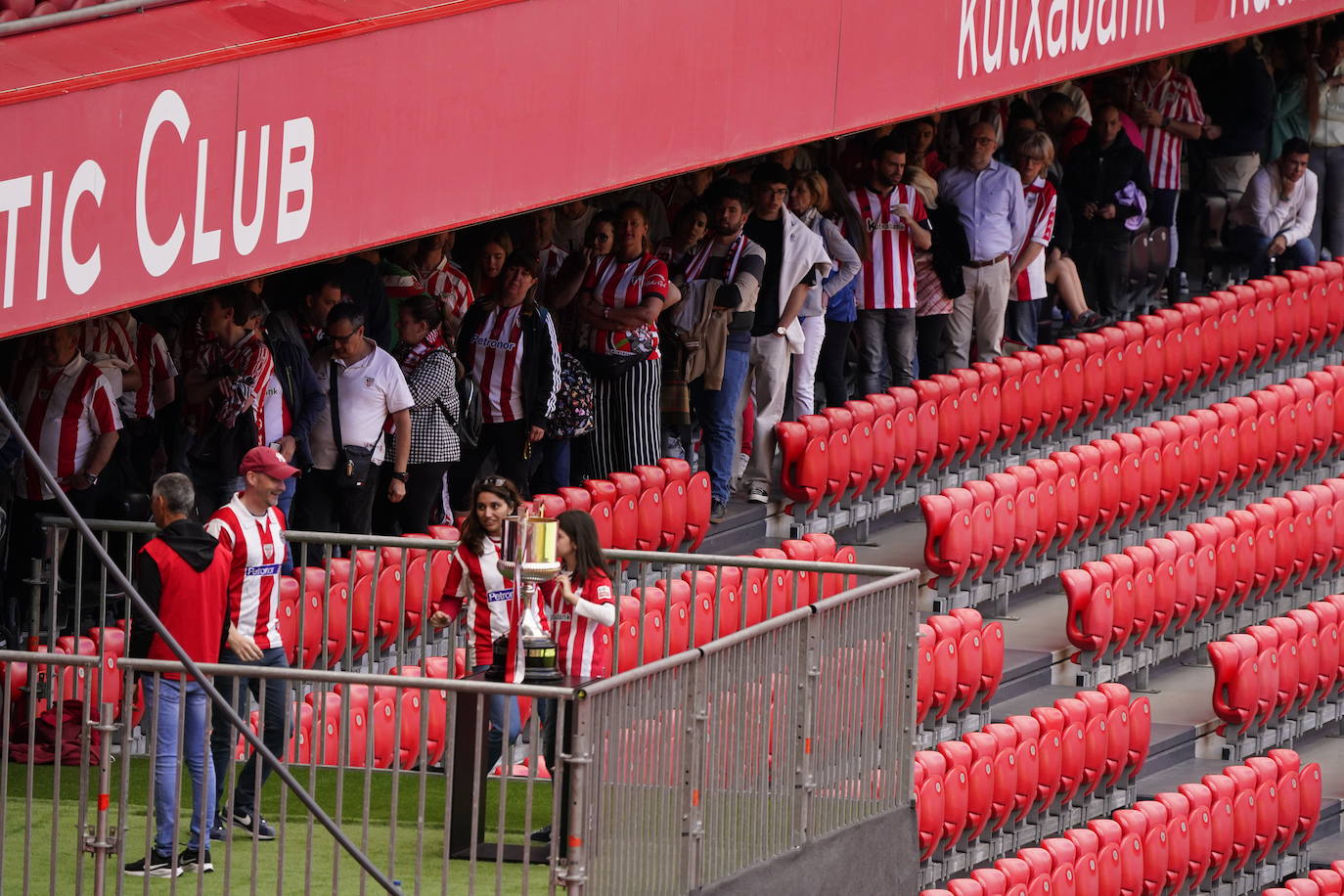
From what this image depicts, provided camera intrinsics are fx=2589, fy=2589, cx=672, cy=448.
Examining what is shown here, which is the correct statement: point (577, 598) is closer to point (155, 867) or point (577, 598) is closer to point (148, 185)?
point (155, 867)

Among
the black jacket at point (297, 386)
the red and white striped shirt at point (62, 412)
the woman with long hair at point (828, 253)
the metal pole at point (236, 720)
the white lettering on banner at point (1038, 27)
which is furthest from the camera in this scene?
the white lettering on banner at point (1038, 27)

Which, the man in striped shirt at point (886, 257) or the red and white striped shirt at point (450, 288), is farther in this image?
the man in striped shirt at point (886, 257)

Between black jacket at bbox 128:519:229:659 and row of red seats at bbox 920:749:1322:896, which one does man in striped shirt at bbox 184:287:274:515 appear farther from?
row of red seats at bbox 920:749:1322:896

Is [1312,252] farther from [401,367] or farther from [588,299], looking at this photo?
[401,367]

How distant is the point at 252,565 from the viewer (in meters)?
7.71

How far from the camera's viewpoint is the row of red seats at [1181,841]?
9891mm

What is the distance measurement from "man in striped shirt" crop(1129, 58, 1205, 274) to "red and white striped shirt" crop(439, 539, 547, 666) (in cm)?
879

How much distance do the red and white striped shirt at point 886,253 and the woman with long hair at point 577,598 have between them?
5.72m

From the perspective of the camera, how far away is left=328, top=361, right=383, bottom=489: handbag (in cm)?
1023

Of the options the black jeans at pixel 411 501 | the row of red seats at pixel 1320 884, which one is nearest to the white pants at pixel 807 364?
the black jeans at pixel 411 501

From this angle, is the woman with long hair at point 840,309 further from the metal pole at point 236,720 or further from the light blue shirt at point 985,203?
the metal pole at point 236,720

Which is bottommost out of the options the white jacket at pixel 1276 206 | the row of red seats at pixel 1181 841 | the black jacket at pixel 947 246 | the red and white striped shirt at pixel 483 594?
the row of red seats at pixel 1181 841

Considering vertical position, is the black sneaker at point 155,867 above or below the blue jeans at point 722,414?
below

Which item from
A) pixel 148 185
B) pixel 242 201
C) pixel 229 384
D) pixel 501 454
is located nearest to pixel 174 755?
pixel 148 185
